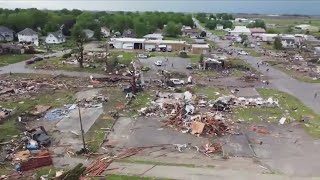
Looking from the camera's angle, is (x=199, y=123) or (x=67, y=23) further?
(x=67, y=23)

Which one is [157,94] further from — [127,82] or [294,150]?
[294,150]

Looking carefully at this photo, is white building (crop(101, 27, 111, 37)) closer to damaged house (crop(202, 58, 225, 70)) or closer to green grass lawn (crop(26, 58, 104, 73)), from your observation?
green grass lawn (crop(26, 58, 104, 73))

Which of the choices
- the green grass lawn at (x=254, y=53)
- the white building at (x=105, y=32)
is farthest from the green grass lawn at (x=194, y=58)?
the white building at (x=105, y=32)

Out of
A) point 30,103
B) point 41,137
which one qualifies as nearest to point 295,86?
point 30,103

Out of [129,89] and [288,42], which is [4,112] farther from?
[288,42]

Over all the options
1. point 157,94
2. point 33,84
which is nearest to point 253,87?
point 157,94

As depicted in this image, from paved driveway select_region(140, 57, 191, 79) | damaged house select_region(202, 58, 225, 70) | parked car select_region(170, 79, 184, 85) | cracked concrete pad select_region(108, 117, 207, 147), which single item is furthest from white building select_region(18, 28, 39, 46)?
cracked concrete pad select_region(108, 117, 207, 147)

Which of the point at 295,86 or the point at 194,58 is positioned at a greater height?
the point at 194,58
